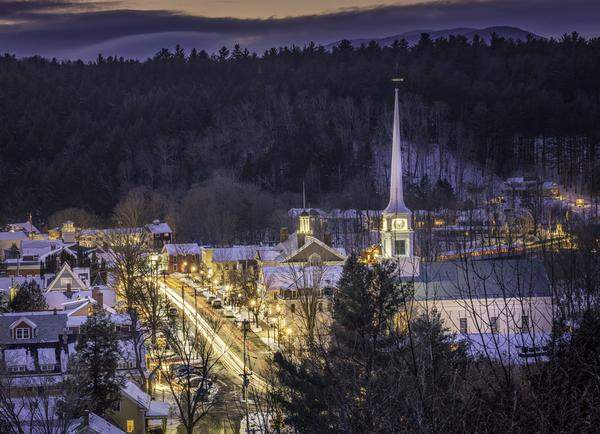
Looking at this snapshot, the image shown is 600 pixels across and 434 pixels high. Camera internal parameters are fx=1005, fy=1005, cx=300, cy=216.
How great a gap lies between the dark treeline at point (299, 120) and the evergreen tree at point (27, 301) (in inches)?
1208

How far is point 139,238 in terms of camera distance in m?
43.4

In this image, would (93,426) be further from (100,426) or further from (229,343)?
(229,343)

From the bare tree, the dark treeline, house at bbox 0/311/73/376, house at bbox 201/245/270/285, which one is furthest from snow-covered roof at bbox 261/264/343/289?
the dark treeline

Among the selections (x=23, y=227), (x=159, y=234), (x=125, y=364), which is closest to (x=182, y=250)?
(x=159, y=234)

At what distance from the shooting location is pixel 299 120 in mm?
83312

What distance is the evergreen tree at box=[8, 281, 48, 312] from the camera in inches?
1158

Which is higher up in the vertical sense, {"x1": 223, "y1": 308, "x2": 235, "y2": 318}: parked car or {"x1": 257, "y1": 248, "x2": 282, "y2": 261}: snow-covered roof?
{"x1": 257, "y1": 248, "x2": 282, "y2": 261}: snow-covered roof

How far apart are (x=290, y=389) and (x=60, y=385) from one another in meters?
6.44

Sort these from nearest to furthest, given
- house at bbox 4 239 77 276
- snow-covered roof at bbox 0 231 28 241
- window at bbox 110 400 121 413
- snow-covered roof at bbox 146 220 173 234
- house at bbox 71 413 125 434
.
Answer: house at bbox 71 413 125 434 → window at bbox 110 400 121 413 → house at bbox 4 239 77 276 → snow-covered roof at bbox 0 231 28 241 → snow-covered roof at bbox 146 220 173 234

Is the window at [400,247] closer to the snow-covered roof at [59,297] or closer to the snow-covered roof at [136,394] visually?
the snow-covered roof at [59,297]

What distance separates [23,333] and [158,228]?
3374 cm

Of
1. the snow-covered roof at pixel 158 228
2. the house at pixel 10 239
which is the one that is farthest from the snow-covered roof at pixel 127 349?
the snow-covered roof at pixel 158 228

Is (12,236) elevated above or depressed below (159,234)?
above

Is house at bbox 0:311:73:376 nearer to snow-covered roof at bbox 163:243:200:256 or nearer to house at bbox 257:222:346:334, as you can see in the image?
house at bbox 257:222:346:334
